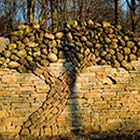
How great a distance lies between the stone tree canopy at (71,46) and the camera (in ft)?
29.2

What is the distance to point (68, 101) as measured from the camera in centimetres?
901

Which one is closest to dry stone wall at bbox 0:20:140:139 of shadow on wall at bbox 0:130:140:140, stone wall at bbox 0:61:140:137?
stone wall at bbox 0:61:140:137

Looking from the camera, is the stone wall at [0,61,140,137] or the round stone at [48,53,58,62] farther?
the round stone at [48,53,58,62]

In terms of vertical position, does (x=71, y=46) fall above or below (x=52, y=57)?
above

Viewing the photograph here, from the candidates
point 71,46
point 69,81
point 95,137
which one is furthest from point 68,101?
point 71,46

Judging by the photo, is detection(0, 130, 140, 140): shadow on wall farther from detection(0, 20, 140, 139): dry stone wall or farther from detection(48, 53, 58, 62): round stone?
detection(48, 53, 58, 62): round stone

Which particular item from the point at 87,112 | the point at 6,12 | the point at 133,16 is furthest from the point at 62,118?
the point at 6,12

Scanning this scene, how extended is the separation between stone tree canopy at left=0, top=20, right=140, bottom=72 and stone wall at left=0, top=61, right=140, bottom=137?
0.63 ft

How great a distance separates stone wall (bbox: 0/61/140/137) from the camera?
8719 mm

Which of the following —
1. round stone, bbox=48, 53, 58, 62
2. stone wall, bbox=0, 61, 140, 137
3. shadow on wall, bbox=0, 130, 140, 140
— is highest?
round stone, bbox=48, 53, 58, 62

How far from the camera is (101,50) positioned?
9438mm

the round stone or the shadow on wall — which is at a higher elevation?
the round stone

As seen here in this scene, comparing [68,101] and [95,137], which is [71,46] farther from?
[95,137]

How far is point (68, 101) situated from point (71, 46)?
1223 millimetres
